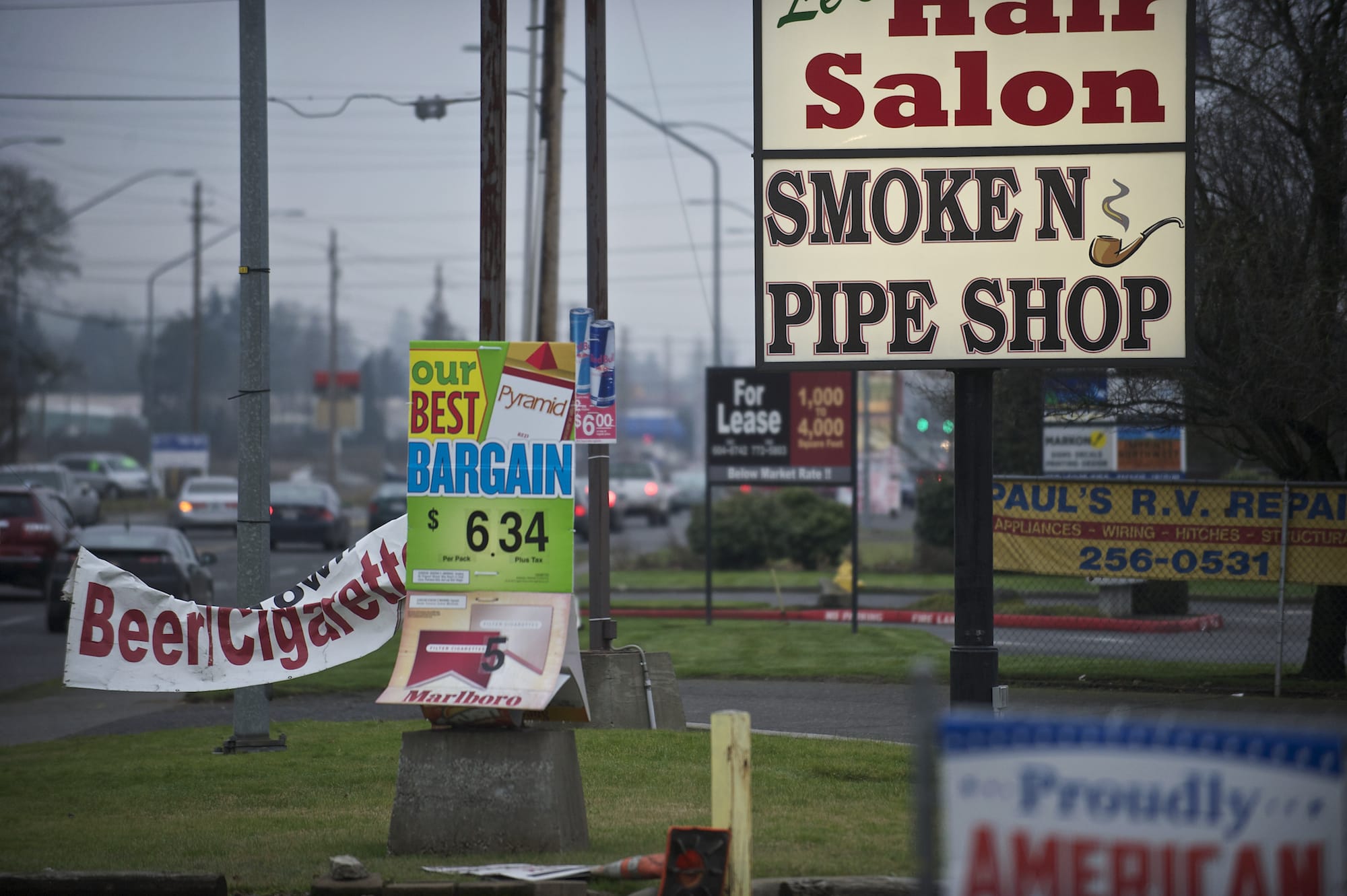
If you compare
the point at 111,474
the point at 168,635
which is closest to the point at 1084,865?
the point at 168,635

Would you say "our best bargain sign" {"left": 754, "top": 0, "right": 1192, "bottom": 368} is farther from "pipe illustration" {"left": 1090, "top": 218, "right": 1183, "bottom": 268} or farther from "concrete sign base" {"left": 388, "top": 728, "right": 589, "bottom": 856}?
"concrete sign base" {"left": 388, "top": 728, "right": 589, "bottom": 856}

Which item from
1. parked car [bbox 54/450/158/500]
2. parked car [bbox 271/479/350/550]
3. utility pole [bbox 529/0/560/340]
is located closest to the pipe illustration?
utility pole [bbox 529/0/560/340]

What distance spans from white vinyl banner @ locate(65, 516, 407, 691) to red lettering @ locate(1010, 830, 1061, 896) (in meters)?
4.99

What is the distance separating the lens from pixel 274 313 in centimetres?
14300

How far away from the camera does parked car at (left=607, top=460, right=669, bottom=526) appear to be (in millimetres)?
47250

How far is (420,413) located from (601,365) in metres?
5.08

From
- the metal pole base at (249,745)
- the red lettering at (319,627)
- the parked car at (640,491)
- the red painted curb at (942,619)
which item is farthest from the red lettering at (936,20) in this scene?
the parked car at (640,491)

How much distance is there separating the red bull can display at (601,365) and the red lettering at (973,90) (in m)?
4.46

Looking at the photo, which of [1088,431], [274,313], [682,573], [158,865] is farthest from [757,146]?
[274,313]

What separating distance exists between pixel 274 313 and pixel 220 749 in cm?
13715

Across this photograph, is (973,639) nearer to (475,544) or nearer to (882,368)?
(882,368)

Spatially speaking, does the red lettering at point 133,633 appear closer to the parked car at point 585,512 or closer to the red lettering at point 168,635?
the red lettering at point 168,635

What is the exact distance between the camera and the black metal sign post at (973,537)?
9.07 metres

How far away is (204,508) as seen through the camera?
133 ft
